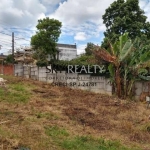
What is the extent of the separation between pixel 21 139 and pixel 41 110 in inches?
83.8

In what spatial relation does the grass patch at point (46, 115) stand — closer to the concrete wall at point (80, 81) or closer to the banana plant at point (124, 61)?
the banana plant at point (124, 61)

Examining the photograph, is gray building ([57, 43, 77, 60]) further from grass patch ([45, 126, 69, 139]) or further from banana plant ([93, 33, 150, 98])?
grass patch ([45, 126, 69, 139])

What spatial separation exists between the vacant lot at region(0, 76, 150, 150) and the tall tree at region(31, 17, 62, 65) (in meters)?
8.50

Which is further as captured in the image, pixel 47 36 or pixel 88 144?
pixel 47 36

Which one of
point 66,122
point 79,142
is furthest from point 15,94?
point 79,142

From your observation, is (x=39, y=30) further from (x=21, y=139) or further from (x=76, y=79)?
(x=21, y=139)

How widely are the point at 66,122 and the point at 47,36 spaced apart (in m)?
11.8

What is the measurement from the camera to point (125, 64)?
10453 mm

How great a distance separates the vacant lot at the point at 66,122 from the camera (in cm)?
457

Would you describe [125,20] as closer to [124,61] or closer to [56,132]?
[124,61]

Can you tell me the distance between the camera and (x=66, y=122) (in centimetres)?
586

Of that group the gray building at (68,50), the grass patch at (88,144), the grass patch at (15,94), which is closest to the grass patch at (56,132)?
the grass patch at (88,144)

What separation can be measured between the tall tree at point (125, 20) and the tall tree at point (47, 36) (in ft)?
11.5

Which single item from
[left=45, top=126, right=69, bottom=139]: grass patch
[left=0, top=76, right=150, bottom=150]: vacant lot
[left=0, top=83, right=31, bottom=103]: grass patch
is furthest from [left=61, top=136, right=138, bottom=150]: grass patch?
[left=0, top=83, right=31, bottom=103]: grass patch
